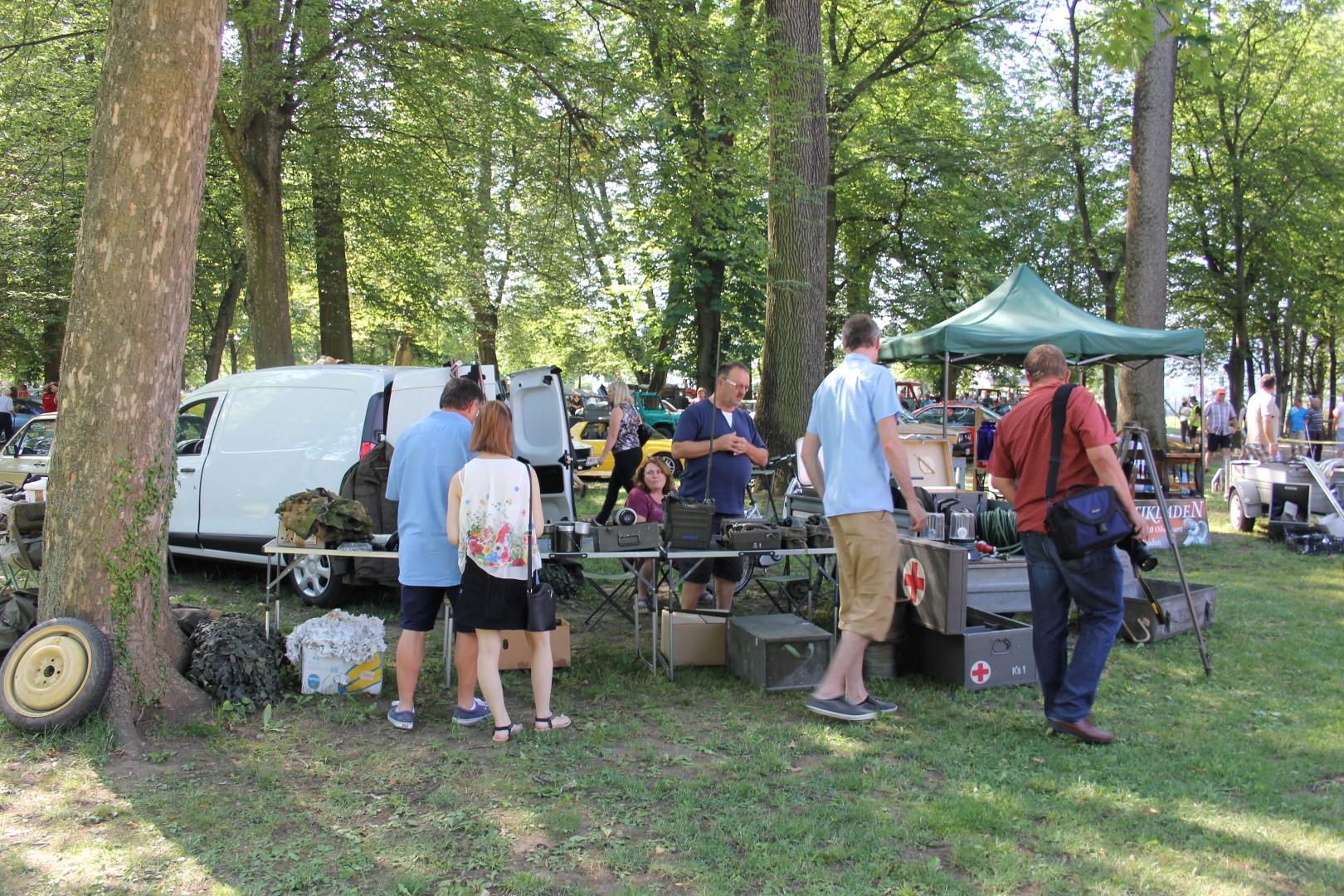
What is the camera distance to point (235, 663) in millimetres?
4844

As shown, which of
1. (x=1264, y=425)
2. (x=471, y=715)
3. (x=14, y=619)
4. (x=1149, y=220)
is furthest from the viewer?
(x=1149, y=220)

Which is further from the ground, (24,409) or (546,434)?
(24,409)

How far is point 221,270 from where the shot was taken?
70.3 ft

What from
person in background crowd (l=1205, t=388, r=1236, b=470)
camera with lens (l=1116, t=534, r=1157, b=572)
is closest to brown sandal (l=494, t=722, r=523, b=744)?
camera with lens (l=1116, t=534, r=1157, b=572)

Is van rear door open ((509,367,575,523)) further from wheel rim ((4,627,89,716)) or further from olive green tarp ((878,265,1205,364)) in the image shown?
olive green tarp ((878,265,1205,364))

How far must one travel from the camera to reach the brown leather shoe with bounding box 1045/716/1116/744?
440cm

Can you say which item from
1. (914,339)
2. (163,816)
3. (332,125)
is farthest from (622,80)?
(163,816)

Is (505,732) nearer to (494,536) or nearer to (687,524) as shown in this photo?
(494,536)

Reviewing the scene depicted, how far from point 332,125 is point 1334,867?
1303cm

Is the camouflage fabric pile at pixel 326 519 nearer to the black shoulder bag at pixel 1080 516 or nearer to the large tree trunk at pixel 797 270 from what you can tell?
the black shoulder bag at pixel 1080 516

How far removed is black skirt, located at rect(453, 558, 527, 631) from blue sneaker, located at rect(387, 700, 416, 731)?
64 centimetres

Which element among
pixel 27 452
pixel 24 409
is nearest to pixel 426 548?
pixel 27 452

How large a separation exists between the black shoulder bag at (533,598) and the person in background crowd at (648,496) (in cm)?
211

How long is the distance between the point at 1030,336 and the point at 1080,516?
597 centimetres
